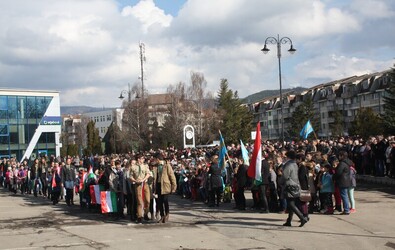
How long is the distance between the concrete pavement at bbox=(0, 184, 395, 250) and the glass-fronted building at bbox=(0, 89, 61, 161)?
49.0 metres

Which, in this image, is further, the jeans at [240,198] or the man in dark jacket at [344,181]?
the jeans at [240,198]

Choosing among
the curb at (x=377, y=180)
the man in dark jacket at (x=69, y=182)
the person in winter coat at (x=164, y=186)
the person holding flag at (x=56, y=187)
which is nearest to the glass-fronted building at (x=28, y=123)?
the person holding flag at (x=56, y=187)

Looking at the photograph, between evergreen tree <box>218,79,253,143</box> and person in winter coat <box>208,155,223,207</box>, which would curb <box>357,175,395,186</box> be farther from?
evergreen tree <box>218,79,253,143</box>

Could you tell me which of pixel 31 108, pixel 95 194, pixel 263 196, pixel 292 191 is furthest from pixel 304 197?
pixel 31 108

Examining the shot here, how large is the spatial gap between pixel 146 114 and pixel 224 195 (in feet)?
184

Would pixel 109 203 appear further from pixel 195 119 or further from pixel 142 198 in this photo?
pixel 195 119

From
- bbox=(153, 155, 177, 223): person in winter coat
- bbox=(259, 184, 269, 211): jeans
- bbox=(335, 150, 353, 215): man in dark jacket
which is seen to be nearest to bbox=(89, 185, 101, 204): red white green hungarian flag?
bbox=(153, 155, 177, 223): person in winter coat

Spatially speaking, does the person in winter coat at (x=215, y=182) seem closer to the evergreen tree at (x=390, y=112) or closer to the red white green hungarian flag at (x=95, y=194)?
the red white green hungarian flag at (x=95, y=194)

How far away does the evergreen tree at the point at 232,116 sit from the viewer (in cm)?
7169

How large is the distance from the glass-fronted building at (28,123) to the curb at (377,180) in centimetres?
4837

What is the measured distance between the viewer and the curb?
781 inches

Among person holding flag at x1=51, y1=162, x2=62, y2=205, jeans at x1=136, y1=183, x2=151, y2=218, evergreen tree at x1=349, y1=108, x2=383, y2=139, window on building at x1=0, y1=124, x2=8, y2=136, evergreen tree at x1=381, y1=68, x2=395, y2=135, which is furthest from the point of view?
evergreen tree at x1=349, y1=108, x2=383, y2=139

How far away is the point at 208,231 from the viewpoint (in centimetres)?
1179

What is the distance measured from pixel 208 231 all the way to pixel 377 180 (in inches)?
461
